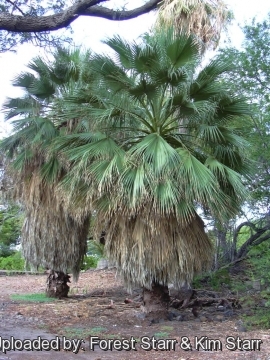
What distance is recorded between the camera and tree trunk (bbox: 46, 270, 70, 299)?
12.1 metres

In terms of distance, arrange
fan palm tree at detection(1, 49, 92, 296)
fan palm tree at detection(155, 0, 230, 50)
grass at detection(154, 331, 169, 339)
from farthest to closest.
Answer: fan palm tree at detection(155, 0, 230, 50), fan palm tree at detection(1, 49, 92, 296), grass at detection(154, 331, 169, 339)

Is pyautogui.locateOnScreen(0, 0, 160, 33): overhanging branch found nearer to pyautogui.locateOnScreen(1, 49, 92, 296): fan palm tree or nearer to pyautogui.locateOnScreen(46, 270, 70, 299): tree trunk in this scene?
pyautogui.locateOnScreen(1, 49, 92, 296): fan palm tree

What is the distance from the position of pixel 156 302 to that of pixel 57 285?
4177 mm

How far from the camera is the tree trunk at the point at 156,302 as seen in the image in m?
8.67

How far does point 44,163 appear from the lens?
10430mm

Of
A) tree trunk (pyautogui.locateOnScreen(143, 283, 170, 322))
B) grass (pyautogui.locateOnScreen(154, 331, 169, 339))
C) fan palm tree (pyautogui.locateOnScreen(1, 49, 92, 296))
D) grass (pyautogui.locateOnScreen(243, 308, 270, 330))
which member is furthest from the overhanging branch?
grass (pyautogui.locateOnScreen(243, 308, 270, 330))

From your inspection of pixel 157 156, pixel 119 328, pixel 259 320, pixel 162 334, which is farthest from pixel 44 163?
pixel 259 320

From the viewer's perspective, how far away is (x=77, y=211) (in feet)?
27.6

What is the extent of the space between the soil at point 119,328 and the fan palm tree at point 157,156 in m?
0.81

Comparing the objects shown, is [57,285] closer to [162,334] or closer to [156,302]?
[156,302]

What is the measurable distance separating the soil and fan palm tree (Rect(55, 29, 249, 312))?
807mm

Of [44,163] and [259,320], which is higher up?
[44,163]

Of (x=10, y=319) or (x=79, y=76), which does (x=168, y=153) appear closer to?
(x=79, y=76)

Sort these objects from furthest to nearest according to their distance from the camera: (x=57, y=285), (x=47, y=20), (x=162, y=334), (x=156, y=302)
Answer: (x=57, y=285), (x=156, y=302), (x=162, y=334), (x=47, y=20)
